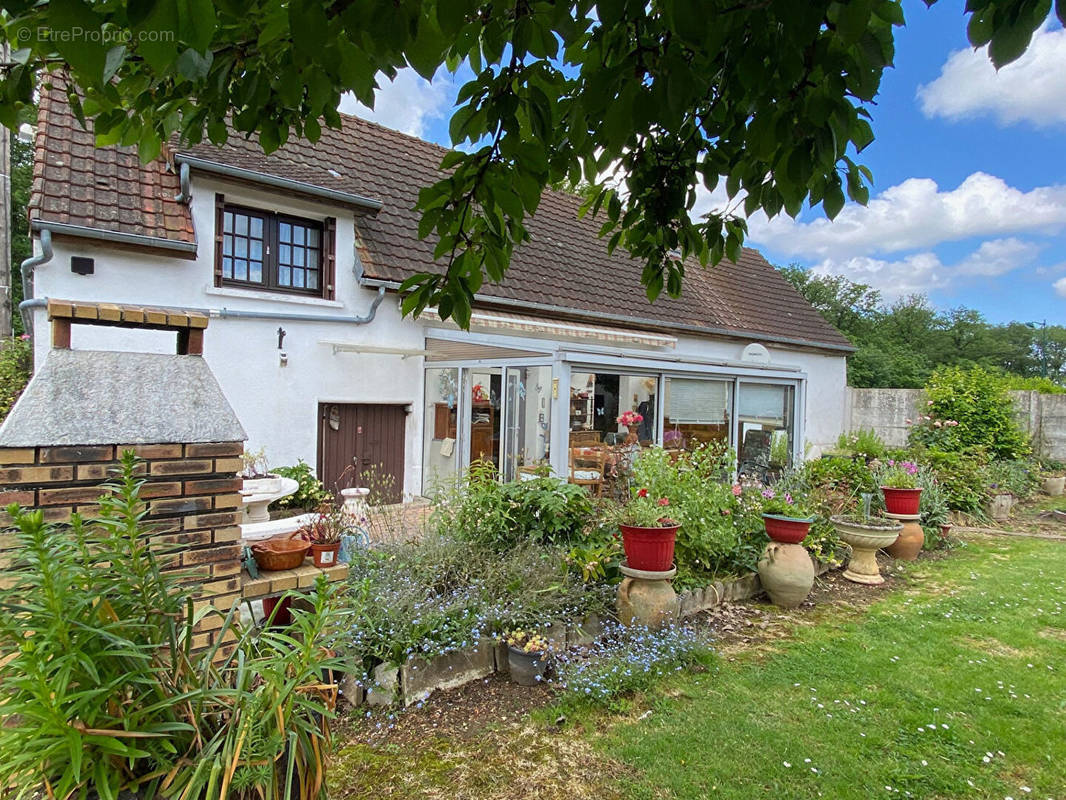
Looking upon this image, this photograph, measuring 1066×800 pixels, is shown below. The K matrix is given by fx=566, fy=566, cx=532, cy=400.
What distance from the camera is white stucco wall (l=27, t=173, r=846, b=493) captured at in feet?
25.5

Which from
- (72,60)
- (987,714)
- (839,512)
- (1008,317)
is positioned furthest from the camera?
(1008,317)

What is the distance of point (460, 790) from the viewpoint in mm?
3162

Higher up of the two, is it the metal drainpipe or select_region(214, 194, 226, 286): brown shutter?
select_region(214, 194, 226, 286): brown shutter

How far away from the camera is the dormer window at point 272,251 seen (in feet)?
29.3

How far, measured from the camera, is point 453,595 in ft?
15.7

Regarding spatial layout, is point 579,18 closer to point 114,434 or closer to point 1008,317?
point 114,434

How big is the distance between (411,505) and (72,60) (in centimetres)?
979

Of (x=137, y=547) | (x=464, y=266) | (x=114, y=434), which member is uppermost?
(x=464, y=266)

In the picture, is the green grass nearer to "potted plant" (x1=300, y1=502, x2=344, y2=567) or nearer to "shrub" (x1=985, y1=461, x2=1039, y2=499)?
"potted plant" (x1=300, y1=502, x2=344, y2=567)

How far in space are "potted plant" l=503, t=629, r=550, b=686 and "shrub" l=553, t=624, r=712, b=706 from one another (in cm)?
14

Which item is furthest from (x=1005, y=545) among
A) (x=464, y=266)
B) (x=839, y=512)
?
(x=464, y=266)

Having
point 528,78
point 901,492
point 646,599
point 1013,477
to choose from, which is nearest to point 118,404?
point 528,78

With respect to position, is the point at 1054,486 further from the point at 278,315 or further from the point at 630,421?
the point at 278,315

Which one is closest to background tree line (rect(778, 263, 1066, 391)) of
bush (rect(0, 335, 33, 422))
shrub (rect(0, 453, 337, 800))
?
bush (rect(0, 335, 33, 422))
